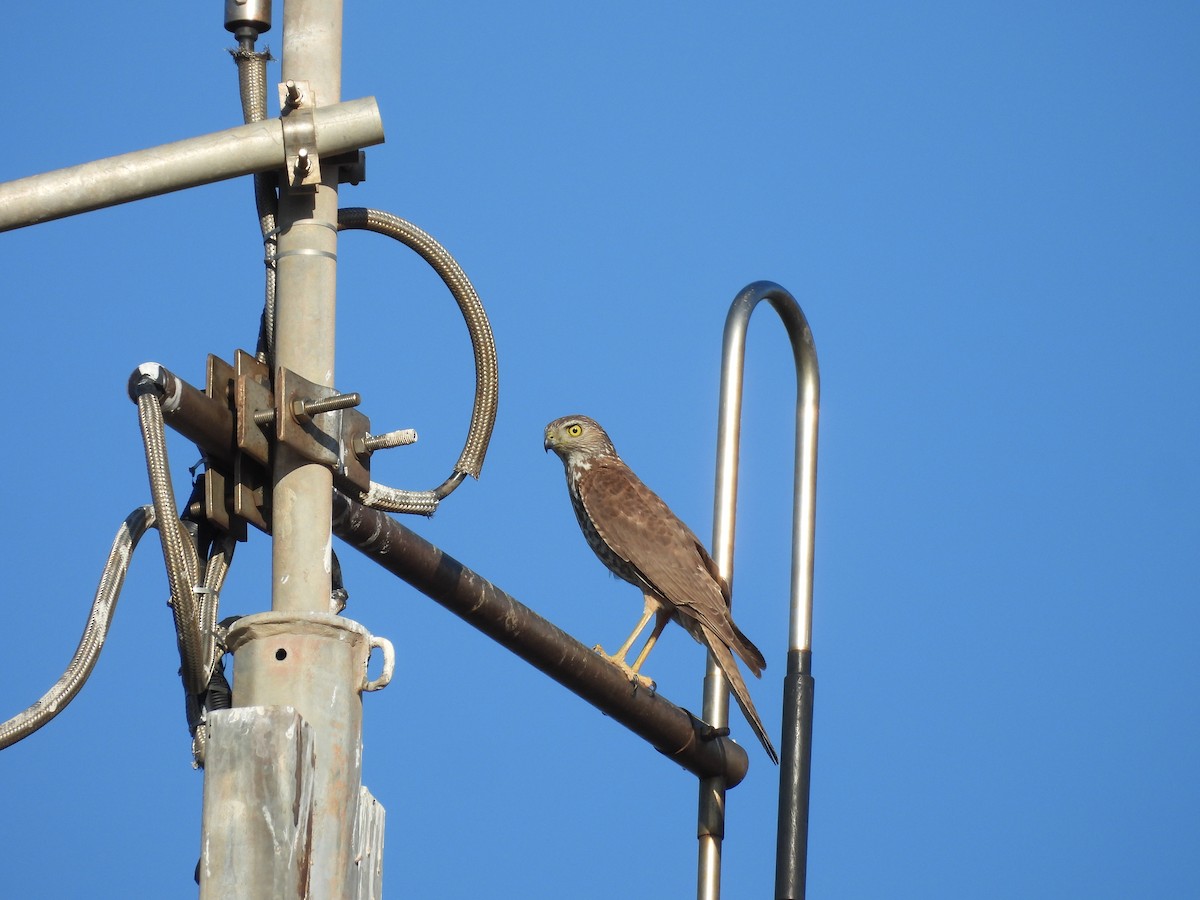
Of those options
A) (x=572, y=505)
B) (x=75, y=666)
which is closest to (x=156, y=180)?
(x=75, y=666)

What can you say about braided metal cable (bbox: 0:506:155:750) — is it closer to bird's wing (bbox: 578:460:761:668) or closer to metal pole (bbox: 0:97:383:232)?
metal pole (bbox: 0:97:383:232)

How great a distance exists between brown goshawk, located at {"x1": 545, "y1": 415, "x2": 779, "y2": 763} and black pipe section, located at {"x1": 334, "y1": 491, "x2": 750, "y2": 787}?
4.24 feet

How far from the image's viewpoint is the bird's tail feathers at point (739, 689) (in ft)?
21.4

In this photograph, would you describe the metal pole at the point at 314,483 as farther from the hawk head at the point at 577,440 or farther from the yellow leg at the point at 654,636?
the hawk head at the point at 577,440

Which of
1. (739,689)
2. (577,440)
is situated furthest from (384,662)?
(577,440)

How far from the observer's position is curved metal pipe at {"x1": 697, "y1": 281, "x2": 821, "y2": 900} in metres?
5.19

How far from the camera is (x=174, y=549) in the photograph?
11.5 feet

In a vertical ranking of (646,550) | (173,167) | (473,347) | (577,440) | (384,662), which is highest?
(577,440)

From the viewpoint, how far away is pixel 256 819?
2.98 m

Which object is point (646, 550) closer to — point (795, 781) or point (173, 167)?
point (795, 781)

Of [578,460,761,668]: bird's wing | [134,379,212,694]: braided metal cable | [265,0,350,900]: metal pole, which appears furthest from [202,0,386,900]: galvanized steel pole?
[578,460,761,668]: bird's wing

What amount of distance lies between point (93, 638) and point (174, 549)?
0.82 ft

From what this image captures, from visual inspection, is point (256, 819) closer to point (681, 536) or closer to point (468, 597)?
point (468, 597)

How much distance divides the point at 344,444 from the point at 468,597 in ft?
2.39
